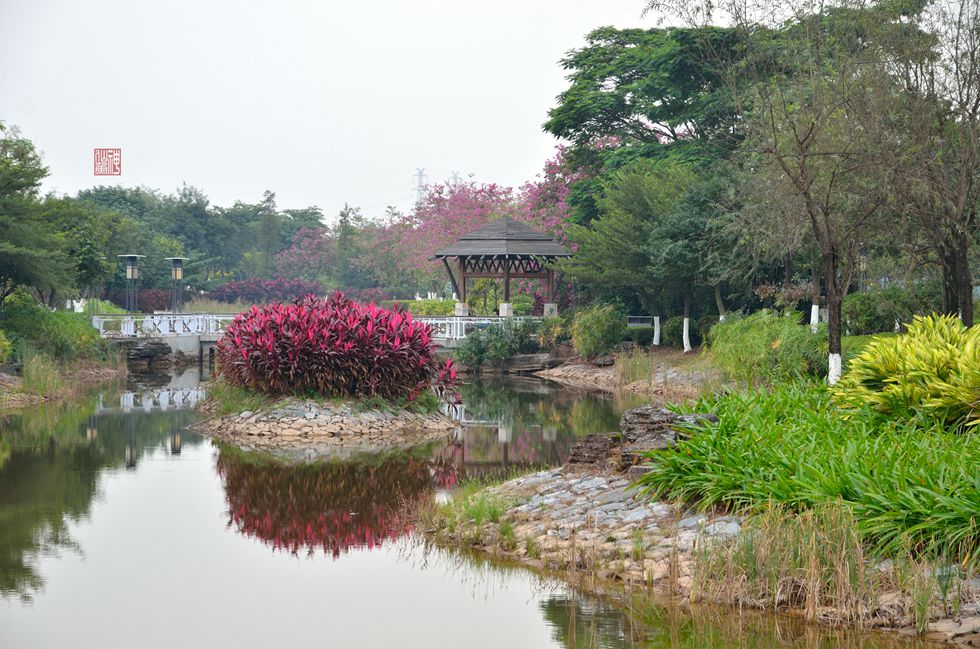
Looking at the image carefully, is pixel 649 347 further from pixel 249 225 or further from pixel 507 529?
pixel 249 225

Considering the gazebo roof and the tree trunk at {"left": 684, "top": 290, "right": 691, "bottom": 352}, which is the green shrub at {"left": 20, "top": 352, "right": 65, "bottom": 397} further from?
the tree trunk at {"left": 684, "top": 290, "right": 691, "bottom": 352}

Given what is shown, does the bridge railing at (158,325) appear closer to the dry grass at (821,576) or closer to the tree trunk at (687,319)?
the tree trunk at (687,319)

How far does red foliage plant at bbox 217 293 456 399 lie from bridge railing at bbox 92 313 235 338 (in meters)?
17.9

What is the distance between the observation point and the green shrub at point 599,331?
109 ft

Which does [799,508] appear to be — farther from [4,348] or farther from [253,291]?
[253,291]

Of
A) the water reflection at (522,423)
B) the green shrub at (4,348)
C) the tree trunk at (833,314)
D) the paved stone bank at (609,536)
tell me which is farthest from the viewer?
the green shrub at (4,348)

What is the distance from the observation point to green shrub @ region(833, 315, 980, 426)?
34.5ft

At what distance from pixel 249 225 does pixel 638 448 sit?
220 feet

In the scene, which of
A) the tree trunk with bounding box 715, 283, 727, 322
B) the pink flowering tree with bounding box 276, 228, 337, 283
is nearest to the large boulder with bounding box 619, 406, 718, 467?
the tree trunk with bounding box 715, 283, 727, 322

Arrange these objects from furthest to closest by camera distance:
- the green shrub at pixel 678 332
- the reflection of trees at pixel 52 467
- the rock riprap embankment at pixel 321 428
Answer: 1. the green shrub at pixel 678 332
2. the rock riprap embankment at pixel 321 428
3. the reflection of trees at pixel 52 467

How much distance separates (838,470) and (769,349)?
13.8 meters

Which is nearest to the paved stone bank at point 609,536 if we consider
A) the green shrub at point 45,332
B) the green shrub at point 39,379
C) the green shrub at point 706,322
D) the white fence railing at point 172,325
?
the green shrub at point 39,379

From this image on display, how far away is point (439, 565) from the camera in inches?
391

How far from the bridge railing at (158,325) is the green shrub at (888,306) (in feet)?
72.0
